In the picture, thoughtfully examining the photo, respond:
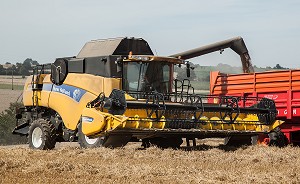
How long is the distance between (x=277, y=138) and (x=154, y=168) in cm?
615

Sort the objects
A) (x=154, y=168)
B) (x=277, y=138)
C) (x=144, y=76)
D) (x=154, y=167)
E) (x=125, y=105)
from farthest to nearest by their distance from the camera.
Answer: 1. (x=277, y=138)
2. (x=144, y=76)
3. (x=125, y=105)
4. (x=154, y=167)
5. (x=154, y=168)

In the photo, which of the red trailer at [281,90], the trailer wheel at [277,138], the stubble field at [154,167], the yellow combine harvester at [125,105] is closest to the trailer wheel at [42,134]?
the yellow combine harvester at [125,105]

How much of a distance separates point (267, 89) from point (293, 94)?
813 mm

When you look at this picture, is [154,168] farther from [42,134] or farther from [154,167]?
[42,134]

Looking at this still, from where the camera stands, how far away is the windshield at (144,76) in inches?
492

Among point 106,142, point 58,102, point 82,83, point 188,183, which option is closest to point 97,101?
point 106,142

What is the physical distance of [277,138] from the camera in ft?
43.8

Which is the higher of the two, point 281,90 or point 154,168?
point 281,90

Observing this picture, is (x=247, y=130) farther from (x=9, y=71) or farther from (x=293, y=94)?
(x=9, y=71)

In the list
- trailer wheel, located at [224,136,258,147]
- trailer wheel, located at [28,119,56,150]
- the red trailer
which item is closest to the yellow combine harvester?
trailer wheel, located at [28,119,56,150]

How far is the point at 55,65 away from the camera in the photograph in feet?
45.0

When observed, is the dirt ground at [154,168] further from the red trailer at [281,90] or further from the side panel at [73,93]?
the red trailer at [281,90]

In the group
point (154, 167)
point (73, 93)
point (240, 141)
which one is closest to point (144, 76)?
point (73, 93)

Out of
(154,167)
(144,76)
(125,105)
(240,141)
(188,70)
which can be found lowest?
(240,141)
